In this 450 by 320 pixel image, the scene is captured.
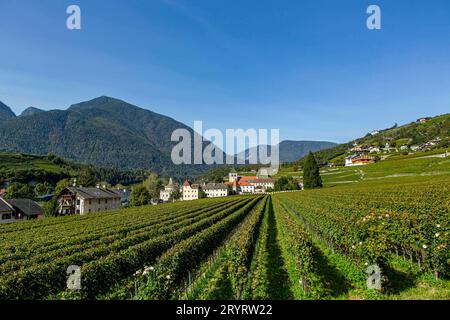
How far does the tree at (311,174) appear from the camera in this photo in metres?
81.9

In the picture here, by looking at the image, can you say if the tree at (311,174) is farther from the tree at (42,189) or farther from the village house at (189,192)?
the tree at (42,189)

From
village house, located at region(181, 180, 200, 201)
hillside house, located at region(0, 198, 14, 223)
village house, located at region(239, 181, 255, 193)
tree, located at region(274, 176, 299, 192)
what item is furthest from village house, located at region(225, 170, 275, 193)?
hillside house, located at region(0, 198, 14, 223)

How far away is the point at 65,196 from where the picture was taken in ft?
215

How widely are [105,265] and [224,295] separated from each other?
5.54 m

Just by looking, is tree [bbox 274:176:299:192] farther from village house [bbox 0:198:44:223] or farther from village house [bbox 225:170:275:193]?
village house [bbox 0:198:44:223]

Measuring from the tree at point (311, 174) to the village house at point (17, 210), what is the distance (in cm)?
6757

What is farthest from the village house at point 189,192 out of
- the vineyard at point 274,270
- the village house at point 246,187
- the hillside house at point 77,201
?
the vineyard at point 274,270

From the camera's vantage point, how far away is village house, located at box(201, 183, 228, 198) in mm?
137125

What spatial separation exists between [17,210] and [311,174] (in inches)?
2819

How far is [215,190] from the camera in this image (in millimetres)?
139125
